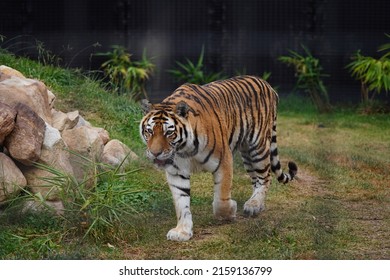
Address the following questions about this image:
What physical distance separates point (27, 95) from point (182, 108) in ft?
3.22

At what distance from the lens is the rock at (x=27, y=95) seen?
4094mm

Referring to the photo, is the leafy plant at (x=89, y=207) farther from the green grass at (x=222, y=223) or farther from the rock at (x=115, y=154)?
the rock at (x=115, y=154)

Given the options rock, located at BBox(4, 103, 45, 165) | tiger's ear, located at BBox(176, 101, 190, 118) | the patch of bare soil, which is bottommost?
the patch of bare soil

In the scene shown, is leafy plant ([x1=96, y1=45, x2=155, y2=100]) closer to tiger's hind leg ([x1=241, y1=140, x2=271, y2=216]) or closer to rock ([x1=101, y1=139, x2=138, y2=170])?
rock ([x1=101, y1=139, x2=138, y2=170])

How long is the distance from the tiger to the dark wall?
2.08m

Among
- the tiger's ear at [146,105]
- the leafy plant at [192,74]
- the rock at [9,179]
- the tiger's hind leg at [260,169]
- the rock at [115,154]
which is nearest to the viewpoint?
the tiger's ear at [146,105]

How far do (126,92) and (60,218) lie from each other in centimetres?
288

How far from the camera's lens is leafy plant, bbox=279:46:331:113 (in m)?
7.41

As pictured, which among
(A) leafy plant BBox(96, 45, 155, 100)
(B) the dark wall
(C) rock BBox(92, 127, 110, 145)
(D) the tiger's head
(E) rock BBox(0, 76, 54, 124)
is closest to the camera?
(D) the tiger's head

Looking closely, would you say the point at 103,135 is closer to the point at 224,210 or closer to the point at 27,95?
the point at 27,95

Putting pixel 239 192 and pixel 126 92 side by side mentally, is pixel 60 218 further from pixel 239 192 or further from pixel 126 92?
pixel 126 92

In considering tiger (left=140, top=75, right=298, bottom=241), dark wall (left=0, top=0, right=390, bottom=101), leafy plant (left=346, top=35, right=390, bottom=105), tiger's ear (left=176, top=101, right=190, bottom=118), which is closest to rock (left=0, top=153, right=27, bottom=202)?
tiger (left=140, top=75, right=298, bottom=241)

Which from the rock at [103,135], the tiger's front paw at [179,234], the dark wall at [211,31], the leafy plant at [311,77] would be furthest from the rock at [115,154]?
the leafy plant at [311,77]

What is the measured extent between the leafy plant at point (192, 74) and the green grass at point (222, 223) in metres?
0.83
